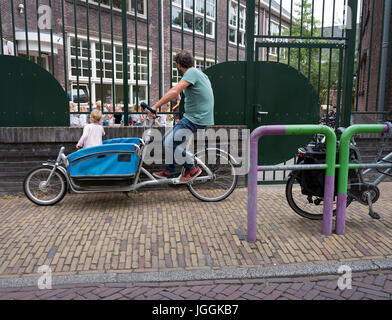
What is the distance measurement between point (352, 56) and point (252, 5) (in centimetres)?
181

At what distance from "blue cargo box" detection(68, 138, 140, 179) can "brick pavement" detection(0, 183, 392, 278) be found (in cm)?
47

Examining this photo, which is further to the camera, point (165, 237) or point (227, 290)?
point (165, 237)

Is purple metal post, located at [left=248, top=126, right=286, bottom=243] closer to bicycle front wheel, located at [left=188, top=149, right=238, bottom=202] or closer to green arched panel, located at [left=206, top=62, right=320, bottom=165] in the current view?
bicycle front wheel, located at [left=188, top=149, right=238, bottom=202]

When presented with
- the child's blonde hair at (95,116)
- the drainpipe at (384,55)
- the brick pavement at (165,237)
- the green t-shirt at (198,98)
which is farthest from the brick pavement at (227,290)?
the drainpipe at (384,55)

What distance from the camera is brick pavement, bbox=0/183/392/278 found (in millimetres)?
3350

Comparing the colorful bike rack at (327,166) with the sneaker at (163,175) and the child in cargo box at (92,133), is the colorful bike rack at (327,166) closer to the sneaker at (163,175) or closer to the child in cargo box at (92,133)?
the sneaker at (163,175)

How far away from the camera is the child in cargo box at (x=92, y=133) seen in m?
5.18

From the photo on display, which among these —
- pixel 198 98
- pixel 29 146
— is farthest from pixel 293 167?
pixel 29 146

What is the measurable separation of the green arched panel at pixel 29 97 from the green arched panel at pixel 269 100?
2302 mm

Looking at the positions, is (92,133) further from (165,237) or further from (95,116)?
A: (165,237)

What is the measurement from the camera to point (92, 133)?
5.21m

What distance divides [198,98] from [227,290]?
269 centimetres

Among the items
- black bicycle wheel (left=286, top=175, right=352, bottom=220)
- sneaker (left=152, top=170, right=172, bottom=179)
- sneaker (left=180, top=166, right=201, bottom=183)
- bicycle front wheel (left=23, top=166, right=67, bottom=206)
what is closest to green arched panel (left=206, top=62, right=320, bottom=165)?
sneaker (left=180, top=166, right=201, bottom=183)
